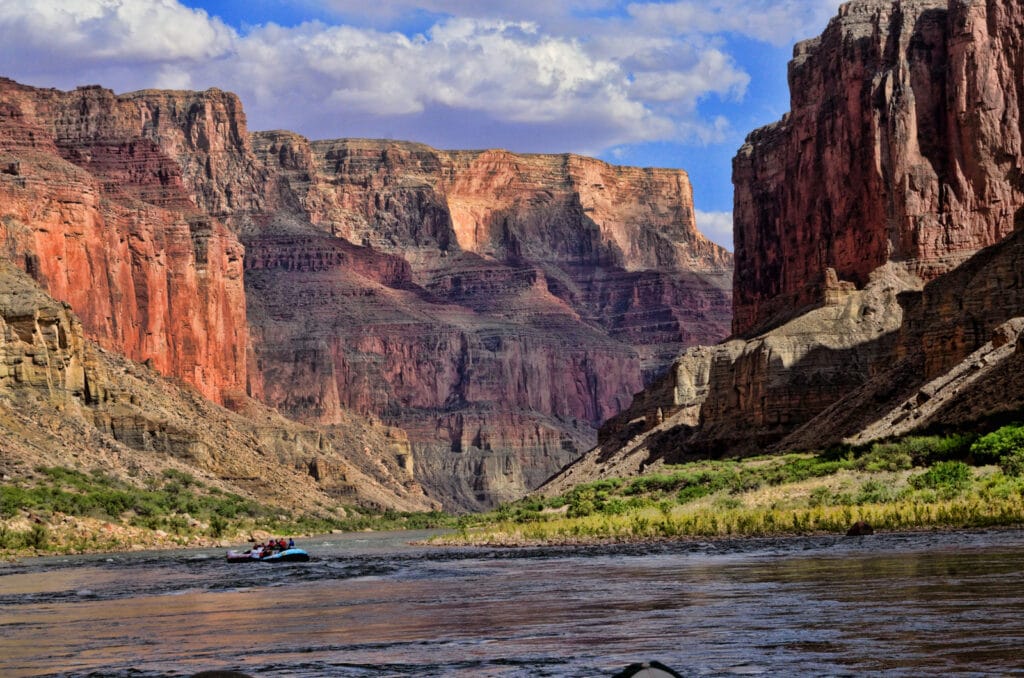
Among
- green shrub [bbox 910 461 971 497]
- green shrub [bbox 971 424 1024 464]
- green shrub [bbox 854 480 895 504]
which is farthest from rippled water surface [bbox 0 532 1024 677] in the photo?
green shrub [bbox 971 424 1024 464]

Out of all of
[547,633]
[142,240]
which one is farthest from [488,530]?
[142,240]

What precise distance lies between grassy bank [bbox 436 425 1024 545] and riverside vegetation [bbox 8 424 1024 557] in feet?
0.28

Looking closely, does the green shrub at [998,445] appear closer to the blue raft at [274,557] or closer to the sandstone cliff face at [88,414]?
the blue raft at [274,557]

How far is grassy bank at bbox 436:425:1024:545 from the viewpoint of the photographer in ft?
219

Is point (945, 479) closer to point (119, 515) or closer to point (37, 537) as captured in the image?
point (37, 537)

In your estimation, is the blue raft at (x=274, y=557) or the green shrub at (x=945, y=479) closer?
the green shrub at (x=945, y=479)

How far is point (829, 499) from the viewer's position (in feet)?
258

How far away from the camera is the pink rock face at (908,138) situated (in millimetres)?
128500

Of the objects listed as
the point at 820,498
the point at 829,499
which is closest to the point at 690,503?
the point at 820,498

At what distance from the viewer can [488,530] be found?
100m

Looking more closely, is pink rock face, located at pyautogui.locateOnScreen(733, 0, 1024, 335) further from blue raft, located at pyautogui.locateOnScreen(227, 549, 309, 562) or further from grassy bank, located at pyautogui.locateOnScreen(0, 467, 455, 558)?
blue raft, located at pyautogui.locateOnScreen(227, 549, 309, 562)

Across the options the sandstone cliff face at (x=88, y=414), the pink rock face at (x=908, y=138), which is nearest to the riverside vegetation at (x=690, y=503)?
the sandstone cliff face at (x=88, y=414)

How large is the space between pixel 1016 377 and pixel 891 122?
A: 184ft

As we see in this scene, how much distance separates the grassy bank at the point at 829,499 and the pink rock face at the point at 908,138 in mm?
34610
